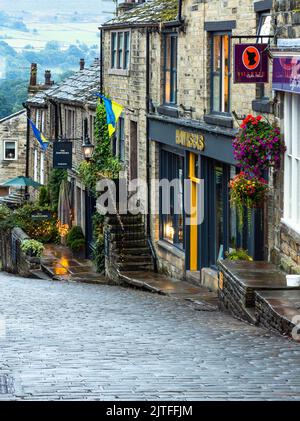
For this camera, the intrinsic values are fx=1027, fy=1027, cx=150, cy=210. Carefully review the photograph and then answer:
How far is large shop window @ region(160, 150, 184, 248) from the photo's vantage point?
26.0 m

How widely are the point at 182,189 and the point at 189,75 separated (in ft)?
9.55

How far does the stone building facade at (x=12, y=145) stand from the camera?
2527 inches

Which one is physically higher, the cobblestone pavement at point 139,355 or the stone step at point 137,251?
the cobblestone pavement at point 139,355

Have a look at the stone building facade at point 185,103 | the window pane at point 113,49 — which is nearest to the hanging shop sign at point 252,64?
the stone building facade at point 185,103

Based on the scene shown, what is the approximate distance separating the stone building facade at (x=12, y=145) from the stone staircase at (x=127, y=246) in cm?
3532

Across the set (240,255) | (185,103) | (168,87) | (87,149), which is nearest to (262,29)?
(240,255)

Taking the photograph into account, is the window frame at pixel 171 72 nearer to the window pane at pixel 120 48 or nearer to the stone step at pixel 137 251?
the stone step at pixel 137 251

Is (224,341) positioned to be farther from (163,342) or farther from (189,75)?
(189,75)

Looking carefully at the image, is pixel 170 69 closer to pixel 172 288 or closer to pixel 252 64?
pixel 172 288

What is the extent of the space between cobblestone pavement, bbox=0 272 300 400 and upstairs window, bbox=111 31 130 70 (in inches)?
536

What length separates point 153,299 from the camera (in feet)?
69.5

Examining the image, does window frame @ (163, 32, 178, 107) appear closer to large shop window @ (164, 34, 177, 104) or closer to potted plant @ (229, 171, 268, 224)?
large shop window @ (164, 34, 177, 104)

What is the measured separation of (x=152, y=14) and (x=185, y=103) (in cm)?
484
